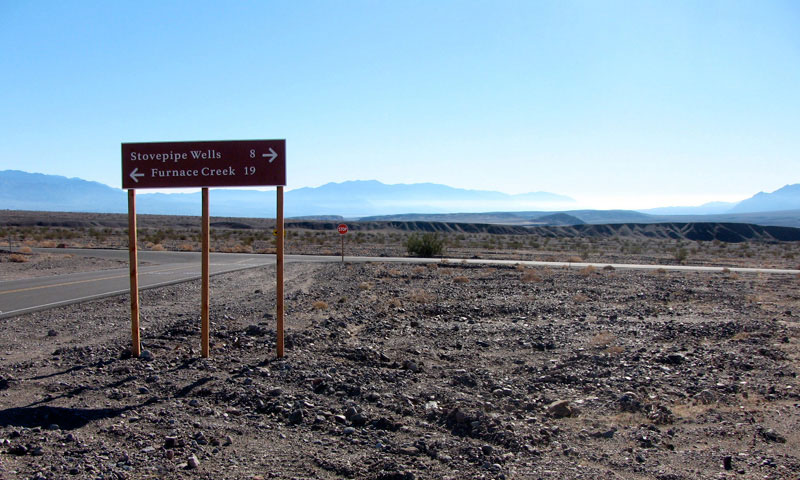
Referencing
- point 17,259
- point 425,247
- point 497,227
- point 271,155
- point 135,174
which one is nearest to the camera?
point 271,155

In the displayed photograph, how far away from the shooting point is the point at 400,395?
21.4 ft

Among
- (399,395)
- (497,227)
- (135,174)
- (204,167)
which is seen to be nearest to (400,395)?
(399,395)

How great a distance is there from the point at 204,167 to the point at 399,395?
408cm

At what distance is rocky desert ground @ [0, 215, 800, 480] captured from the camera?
4.78 metres

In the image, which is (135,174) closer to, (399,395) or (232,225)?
(399,395)

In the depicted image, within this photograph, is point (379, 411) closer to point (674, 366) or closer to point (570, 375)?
point (570, 375)

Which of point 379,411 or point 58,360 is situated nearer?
point 379,411

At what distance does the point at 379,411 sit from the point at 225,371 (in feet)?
8.02

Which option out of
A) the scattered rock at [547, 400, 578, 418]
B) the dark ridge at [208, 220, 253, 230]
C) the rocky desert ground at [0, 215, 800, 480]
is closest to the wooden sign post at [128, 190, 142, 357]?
the rocky desert ground at [0, 215, 800, 480]

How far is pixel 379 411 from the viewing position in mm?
6047

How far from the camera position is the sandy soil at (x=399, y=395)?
4.78m

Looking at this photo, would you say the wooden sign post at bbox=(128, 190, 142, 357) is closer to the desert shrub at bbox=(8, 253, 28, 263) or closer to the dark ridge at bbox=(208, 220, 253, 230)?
the desert shrub at bbox=(8, 253, 28, 263)

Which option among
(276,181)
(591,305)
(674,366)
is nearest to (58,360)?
(276,181)

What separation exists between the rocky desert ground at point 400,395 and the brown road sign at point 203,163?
242cm
